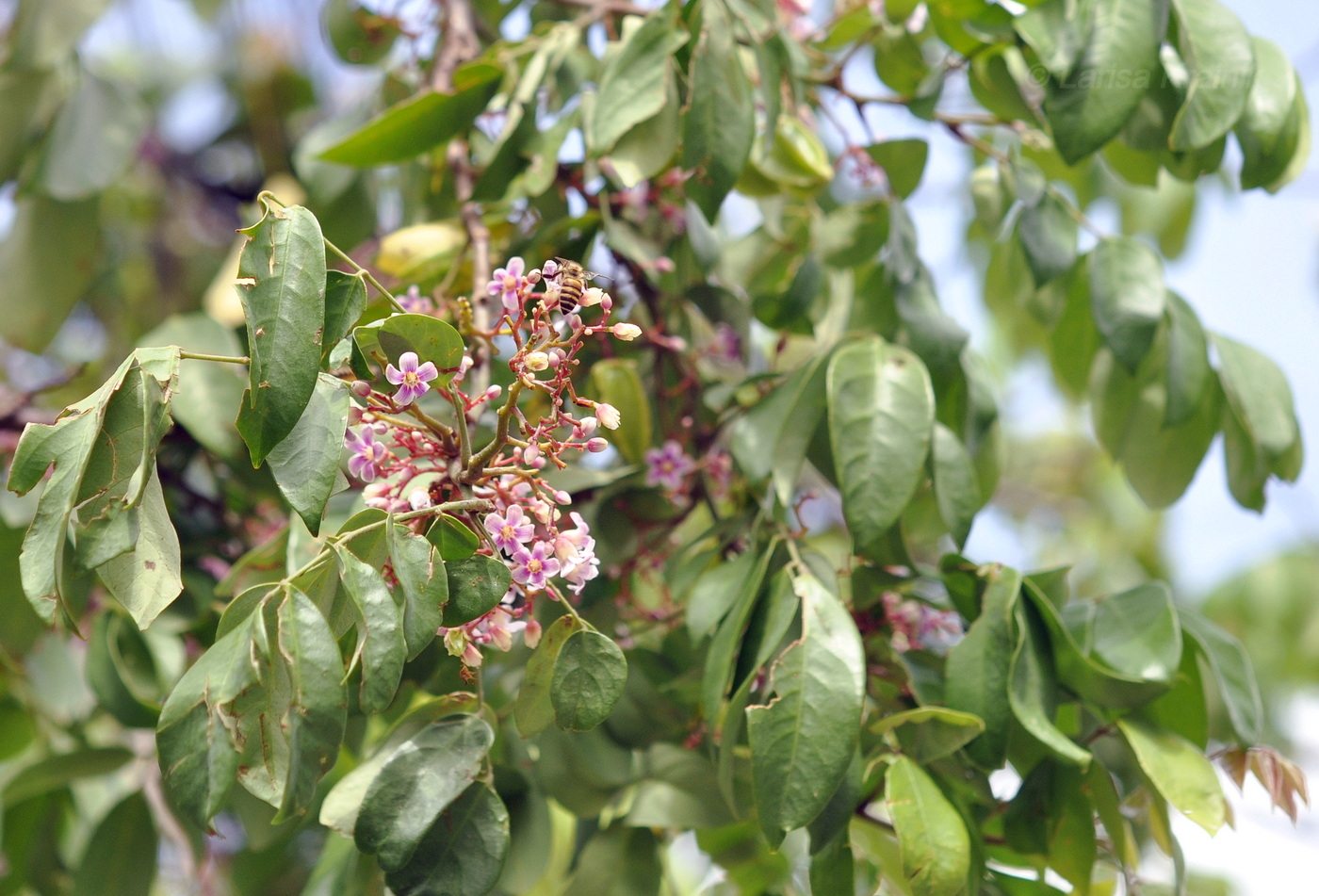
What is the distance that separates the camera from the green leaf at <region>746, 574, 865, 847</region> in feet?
2.20

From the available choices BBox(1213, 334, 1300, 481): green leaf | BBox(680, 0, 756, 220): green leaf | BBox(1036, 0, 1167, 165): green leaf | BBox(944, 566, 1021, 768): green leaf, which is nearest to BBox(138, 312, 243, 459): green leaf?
BBox(680, 0, 756, 220): green leaf

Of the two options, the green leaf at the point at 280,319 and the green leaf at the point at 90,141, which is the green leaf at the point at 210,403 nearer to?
the green leaf at the point at 90,141

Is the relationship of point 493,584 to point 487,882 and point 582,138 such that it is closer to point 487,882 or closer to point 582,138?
point 487,882

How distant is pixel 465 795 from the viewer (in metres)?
0.69

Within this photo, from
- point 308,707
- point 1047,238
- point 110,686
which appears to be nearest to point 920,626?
point 1047,238

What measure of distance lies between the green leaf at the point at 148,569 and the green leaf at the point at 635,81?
43 centimetres

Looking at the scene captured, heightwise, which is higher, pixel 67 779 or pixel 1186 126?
pixel 1186 126

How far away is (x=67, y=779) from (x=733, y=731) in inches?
29.5

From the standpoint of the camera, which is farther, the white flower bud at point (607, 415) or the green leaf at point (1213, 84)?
the green leaf at point (1213, 84)

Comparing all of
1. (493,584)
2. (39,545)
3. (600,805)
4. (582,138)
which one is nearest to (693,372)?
(582,138)

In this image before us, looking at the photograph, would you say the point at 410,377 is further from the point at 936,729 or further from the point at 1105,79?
the point at 1105,79

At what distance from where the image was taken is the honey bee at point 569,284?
61cm

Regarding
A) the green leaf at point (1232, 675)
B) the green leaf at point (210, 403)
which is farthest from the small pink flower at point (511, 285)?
the green leaf at point (1232, 675)

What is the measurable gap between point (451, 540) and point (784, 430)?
1.14 ft
